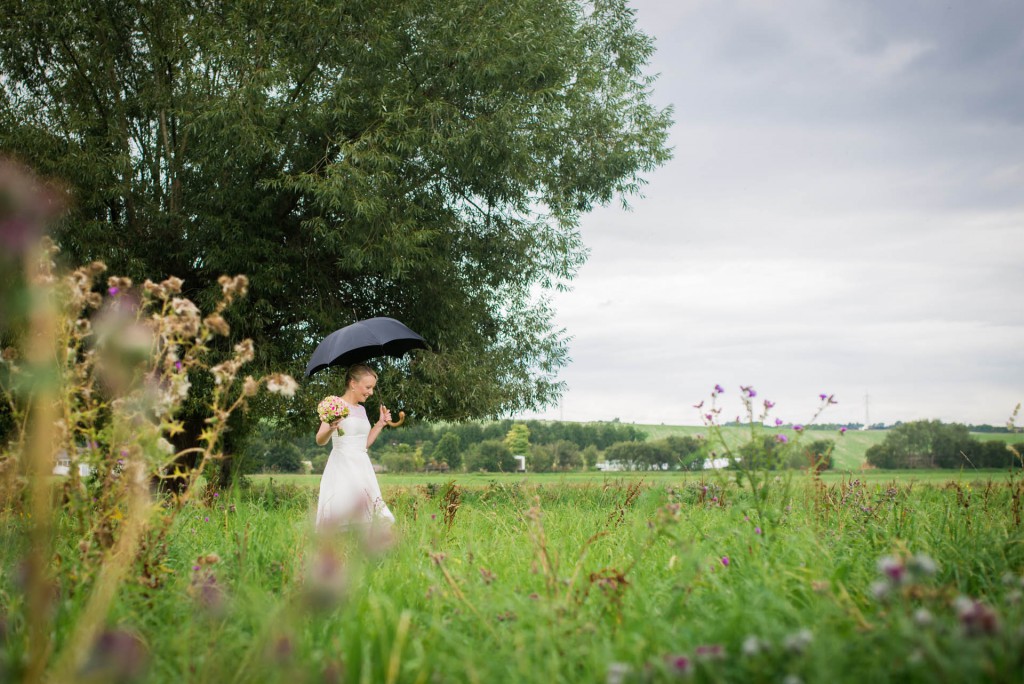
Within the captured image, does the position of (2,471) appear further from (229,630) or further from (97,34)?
(97,34)

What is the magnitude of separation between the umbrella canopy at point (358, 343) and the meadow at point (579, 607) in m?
2.17

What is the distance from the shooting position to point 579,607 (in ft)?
10.6

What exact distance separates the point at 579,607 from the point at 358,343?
4.67 m

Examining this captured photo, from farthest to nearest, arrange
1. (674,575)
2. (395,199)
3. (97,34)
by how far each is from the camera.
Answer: (97,34)
(395,199)
(674,575)

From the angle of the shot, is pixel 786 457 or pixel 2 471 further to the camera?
pixel 786 457

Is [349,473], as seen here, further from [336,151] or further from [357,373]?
[336,151]

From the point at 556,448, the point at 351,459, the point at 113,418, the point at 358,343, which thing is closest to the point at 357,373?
the point at 358,343

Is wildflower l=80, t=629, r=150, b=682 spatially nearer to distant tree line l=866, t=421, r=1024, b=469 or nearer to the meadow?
the meadow

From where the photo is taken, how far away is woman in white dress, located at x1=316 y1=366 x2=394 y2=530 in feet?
22.1

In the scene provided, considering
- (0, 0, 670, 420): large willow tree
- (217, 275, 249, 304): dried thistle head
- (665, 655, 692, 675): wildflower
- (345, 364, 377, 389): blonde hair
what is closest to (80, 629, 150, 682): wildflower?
(665, 655, 692, 675): wildflower

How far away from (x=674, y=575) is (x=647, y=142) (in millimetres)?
11892

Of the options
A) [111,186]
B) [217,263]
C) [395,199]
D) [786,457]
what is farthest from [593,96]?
[786,457]

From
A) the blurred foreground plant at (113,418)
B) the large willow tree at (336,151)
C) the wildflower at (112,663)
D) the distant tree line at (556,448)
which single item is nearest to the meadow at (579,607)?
the wildflower at (112,663)

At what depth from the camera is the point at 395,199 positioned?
468 inches
